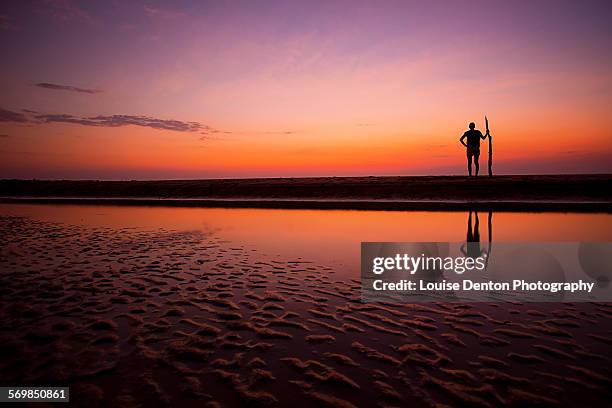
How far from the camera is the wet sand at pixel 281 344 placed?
3.64m

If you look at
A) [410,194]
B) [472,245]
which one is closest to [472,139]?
[410,194]

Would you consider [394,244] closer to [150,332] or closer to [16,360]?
[150,332]

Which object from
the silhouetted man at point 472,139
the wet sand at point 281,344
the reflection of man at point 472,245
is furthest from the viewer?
the silhouetted man at point 472,139

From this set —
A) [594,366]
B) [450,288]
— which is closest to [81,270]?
[450,288]

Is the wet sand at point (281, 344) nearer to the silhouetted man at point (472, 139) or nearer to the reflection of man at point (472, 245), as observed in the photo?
the reflection of man at point (472, 245)

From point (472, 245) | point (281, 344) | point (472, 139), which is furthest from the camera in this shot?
point (472, 139)

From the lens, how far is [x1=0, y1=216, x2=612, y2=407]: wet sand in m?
3.64

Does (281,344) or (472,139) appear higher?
(472,139)

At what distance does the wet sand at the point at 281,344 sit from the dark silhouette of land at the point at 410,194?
1724 centimetres

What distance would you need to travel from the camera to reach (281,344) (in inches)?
187

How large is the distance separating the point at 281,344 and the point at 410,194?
27980 millimetres

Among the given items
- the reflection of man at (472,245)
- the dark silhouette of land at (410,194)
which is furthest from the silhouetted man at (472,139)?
the reflection of man at (472,245)

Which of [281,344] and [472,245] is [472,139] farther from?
[281,344]

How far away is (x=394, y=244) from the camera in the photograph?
11102mm
